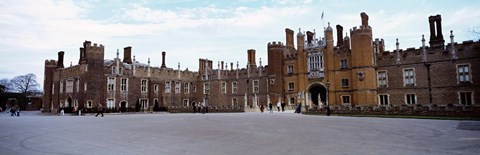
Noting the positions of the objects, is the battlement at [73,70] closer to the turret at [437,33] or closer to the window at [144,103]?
the window at [144,103]

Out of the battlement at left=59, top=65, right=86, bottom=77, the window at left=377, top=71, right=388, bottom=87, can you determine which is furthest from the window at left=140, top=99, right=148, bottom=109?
the window at left=377, top=71, right=388, bottom=87

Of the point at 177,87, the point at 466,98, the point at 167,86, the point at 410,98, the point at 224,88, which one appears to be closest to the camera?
the point at 466,98

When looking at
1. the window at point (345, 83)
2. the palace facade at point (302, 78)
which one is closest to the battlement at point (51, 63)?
the palace facade at point (302, 78)

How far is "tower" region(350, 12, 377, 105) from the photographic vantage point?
32.2m

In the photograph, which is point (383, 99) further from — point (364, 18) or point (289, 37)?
point (289, 37)

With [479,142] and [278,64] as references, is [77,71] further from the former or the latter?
[479,142]

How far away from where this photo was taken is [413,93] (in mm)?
30312

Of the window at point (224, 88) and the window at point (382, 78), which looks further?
the window at point (224, 88)

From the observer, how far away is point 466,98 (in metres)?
27.8

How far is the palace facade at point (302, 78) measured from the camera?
29.0m

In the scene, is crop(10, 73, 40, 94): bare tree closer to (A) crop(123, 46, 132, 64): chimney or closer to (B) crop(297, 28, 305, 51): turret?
(A) crop(123, 46, 132, 64): chimney

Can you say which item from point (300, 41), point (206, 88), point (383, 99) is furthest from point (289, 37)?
point (383, 99)

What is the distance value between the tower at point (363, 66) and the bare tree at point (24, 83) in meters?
71.2

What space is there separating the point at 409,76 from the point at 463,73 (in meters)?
4.26
